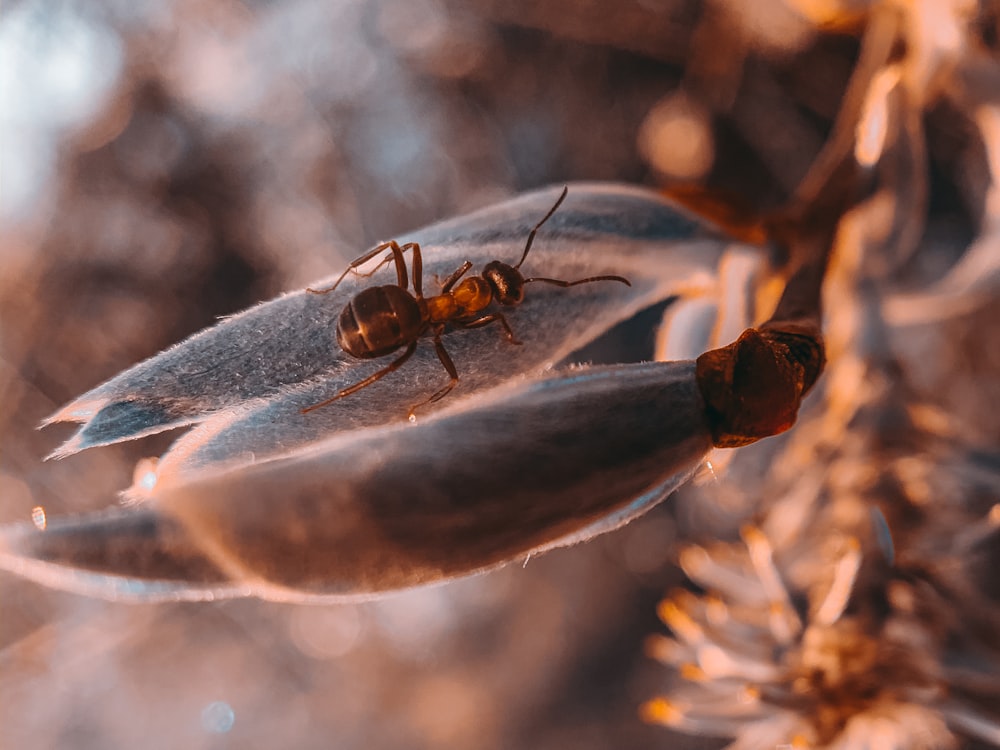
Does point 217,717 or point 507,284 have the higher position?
point 507,284

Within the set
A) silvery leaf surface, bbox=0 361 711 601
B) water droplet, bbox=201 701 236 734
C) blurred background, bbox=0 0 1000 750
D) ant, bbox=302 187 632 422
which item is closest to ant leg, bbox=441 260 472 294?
ant, bbox=302 187 632 422

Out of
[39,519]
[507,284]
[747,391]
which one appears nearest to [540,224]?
[507,284]

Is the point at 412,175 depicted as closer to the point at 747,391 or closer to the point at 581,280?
the point at 581,280

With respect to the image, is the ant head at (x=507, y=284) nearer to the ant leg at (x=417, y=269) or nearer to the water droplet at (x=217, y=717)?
the ant leg at (x=417, y=269)

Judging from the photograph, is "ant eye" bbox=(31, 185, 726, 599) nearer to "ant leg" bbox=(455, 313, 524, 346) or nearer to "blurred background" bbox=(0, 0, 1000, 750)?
"ant leg" bbox=(455, 313, 524, 346)

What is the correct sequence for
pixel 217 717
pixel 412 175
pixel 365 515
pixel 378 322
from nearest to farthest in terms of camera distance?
pixel 365 515, pixel 378 322, pixel 412 175, pixel 217 717

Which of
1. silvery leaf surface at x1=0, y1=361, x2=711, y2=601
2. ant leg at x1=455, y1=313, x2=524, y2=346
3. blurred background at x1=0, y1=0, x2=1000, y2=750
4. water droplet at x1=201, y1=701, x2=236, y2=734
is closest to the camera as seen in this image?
silvery leaf surface at x1=0, y1=361, x2=711, y2=601

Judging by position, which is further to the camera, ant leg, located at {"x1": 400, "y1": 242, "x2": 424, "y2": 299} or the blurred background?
the blurred background
